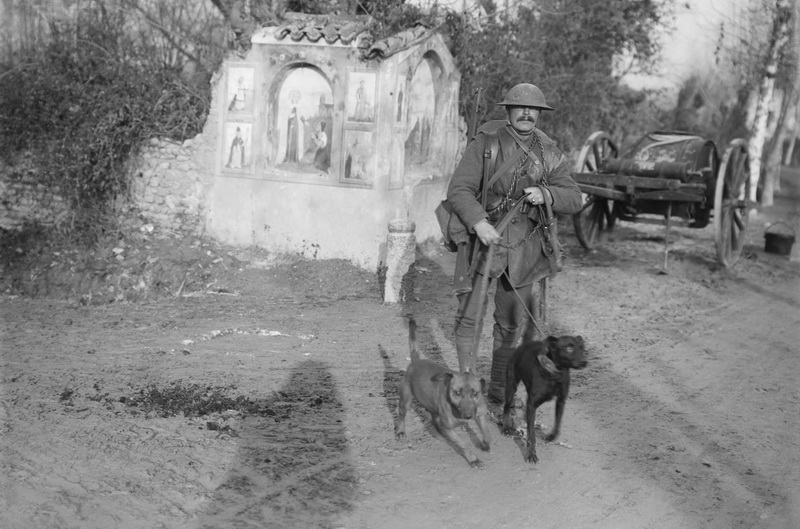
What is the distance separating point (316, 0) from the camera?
14133mm

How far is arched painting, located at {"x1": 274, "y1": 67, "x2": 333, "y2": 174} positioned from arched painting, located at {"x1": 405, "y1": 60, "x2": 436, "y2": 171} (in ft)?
4.02

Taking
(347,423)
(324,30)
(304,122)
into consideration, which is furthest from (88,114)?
(347,423)

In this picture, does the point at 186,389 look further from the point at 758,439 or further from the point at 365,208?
the point at 365,208

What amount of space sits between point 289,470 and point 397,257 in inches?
209

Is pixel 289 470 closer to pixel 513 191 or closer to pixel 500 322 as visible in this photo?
pixel 500 322

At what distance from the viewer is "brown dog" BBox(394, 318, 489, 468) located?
4.73m

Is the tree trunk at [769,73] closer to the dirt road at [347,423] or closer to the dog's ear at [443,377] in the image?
the dirt road at [347,423]

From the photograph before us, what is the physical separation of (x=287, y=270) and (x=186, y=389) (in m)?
5.36

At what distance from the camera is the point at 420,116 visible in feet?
42.0

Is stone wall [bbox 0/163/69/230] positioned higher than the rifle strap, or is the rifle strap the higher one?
the rifle strap

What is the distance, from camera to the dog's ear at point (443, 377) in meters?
4.80

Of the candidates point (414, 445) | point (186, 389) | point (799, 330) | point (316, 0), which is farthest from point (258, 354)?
point (316, 0)

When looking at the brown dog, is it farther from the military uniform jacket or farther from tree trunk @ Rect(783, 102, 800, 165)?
tree trunk @ Rect(783, 102, 800, 165)

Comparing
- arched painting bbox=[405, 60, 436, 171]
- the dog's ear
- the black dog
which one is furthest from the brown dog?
arched painting bbox=[405, 60, 436, 171]
